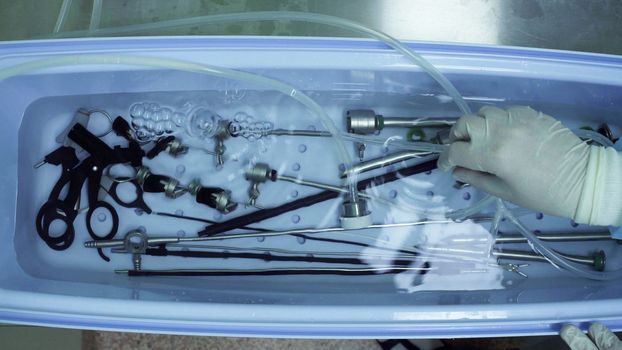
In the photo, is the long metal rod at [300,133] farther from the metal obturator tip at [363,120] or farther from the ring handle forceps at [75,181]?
the ring handle forceps at [75,181]

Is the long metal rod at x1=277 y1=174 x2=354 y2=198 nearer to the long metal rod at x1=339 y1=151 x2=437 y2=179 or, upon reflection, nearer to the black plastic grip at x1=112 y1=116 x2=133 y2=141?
the long metal rod at x1=339 y1=151 x2=437 y2=179

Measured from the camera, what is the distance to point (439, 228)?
3.50ft

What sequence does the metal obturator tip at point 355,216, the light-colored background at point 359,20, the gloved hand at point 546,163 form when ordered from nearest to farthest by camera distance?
the gloved hand at point 546,163 < the metal obturator tip at point 355,216 < the light-colored background at point 359,20

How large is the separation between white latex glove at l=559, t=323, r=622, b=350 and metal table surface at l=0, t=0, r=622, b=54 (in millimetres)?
836

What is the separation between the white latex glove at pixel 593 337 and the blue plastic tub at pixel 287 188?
18 mm

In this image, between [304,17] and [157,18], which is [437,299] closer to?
[304,17]

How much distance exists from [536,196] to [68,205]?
3.03 feet

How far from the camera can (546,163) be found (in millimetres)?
786

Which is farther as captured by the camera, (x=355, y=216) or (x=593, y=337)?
(x=355, y=216)

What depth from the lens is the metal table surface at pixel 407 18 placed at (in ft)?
4.20

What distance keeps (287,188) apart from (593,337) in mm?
646

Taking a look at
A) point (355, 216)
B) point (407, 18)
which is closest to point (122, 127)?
point (355, 216)

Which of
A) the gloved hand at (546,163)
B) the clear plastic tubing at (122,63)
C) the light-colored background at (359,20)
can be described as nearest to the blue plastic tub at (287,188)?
the clear plastic tubing at (122,63)

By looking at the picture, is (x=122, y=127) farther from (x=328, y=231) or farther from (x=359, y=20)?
(x=359, y=20)
